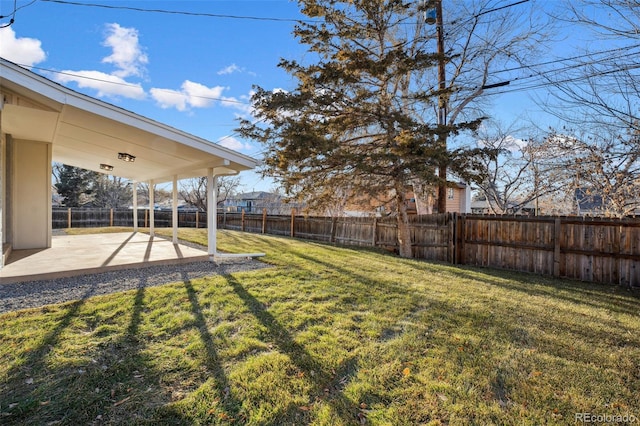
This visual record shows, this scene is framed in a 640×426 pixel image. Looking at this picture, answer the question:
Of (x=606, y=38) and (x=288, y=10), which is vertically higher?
(x=288, y=10)

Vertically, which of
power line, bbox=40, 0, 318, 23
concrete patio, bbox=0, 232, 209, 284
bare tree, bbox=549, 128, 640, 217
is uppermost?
power line, bbox=40, 0, 318, 23

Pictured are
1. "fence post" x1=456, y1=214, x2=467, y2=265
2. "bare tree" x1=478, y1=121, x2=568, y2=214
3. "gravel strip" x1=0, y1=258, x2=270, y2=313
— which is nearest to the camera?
"gravel strip" x1=0, y1=258, x2=270, y2=313

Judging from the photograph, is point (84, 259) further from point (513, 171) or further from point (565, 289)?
point (513, 171)

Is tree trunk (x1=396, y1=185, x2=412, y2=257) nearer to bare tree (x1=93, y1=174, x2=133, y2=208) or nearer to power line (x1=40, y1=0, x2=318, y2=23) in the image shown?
power line (x1=40, y1=0, x2=318, y2=23)

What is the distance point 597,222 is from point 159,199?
38982mm

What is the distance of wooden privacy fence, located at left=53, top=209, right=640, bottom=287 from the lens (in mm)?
6324

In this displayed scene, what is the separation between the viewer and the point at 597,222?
6492 millimetres

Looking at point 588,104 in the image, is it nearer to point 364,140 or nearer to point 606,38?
point 606,38

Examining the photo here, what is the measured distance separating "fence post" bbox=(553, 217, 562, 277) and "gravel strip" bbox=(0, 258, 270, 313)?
6629 millimetres

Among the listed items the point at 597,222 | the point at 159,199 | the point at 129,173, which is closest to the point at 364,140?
the point at 597,222

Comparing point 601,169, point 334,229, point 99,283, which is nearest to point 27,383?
point 99,283

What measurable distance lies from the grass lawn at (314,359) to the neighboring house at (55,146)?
9.76ft

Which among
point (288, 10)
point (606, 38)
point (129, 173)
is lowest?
point (129, 173)

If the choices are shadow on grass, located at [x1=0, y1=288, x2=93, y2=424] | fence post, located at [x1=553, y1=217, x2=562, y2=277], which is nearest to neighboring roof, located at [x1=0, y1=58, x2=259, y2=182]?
shadow on grass, located at [x1=0, y1=288, x2=93, y2=424]
